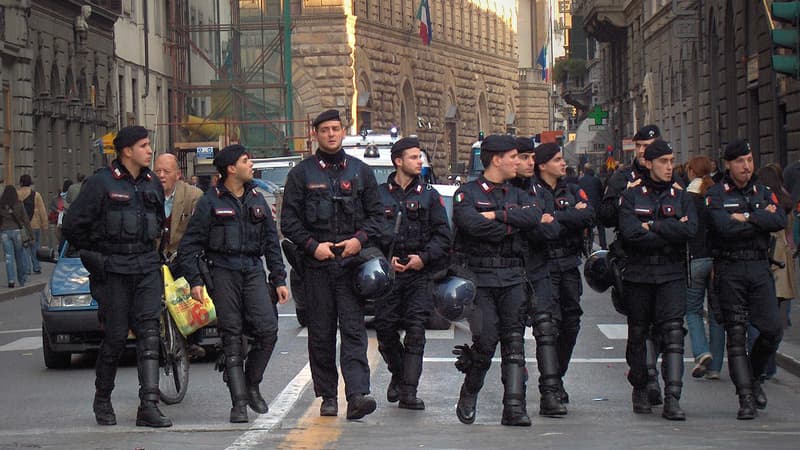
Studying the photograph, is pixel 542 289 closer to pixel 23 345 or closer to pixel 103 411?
pixel 103 411

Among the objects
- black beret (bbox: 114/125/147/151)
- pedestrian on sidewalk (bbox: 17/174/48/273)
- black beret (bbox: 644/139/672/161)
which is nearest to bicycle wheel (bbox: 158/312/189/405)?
black beret (bbox: 114/125/147/151)

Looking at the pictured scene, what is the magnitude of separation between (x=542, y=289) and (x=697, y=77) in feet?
106

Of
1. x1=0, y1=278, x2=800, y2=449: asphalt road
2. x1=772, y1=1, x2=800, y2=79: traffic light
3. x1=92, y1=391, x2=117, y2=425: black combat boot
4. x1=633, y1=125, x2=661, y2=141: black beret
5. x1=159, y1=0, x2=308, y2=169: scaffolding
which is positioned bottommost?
x1=0, y1=278, x2=800, y2=449: asphalt road

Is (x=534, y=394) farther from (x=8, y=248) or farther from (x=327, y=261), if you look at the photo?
(x=8, y=248)

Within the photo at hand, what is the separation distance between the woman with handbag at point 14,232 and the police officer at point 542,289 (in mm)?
17303

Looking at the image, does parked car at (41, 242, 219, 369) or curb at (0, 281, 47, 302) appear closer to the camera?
parked car at (41, 242, 219, 369)

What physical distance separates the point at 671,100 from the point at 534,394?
120 feet

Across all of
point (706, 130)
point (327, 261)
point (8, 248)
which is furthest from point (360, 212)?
point (706, 130)

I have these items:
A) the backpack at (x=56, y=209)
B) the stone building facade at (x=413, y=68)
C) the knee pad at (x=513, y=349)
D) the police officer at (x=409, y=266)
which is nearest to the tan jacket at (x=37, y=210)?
the backpack at (x=56, y=209)

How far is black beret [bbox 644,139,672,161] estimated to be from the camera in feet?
36.9

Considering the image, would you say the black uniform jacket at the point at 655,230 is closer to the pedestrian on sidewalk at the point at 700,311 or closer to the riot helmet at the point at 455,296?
the riot helmet at the point at 455,296

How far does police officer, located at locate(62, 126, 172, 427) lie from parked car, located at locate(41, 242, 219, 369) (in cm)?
344

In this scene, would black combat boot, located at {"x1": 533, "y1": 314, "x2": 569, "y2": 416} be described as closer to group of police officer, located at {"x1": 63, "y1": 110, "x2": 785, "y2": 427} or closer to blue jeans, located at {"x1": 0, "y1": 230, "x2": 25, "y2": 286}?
group of police officer, located at {"x1": 63, "y1": 110, "x2": 785, "y2": 427}

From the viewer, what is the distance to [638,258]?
1127 cm
